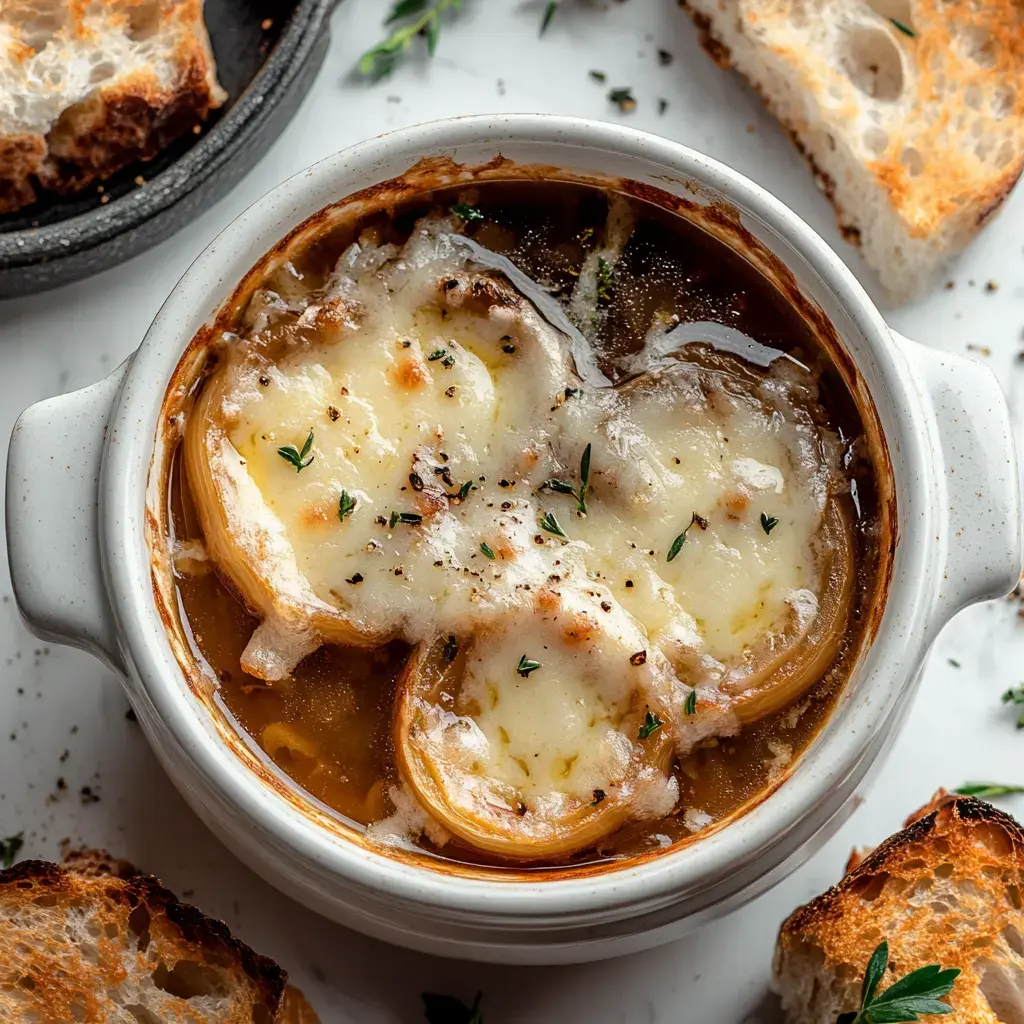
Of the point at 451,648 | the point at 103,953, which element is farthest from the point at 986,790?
the point at 103,953

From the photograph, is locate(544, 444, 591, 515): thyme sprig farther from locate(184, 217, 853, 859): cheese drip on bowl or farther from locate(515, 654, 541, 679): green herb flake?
locate(515, 654, 541, 679): green herb flake

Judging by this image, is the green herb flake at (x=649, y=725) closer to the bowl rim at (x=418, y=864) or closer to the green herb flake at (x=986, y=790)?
the bowl rim at (x=418, y=864)

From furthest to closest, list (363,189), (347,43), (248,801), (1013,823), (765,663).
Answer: (347,43), (1013,823), (363,189), (765,663), (248,801)

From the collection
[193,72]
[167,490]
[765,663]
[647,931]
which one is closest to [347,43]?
[193,72]

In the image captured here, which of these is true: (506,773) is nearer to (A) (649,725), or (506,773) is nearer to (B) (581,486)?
(A) (649,725)

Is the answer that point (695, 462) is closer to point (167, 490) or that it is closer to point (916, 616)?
point (916, 616)

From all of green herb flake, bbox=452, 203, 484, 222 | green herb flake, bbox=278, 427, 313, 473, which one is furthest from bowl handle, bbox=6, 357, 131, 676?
green herb flake, bbox=452, 203, 484, 222
